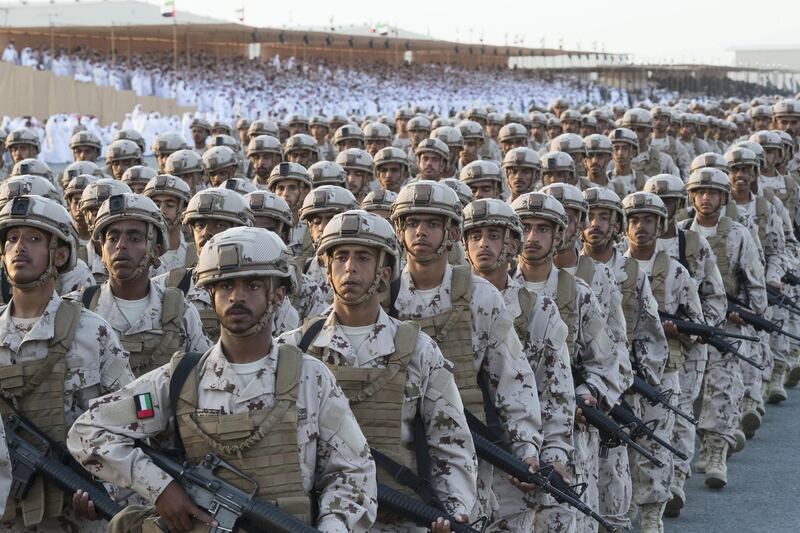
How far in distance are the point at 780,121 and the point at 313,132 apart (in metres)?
6.91

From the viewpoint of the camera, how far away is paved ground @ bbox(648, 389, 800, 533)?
9312 mm

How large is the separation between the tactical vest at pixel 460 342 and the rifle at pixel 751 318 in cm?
539

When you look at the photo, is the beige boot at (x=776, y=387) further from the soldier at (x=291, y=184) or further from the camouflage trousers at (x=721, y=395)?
the soldier at (x=291, y=184)

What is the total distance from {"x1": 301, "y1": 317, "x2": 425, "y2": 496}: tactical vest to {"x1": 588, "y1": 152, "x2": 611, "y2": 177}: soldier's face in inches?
396

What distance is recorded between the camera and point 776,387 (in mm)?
13609

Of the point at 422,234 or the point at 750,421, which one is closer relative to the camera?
the point at 422,234

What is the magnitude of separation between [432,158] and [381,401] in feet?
31.3

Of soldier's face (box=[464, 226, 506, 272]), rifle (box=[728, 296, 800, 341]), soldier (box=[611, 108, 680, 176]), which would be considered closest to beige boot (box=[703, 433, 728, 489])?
rifle (box=[728, 296, 800, 341])

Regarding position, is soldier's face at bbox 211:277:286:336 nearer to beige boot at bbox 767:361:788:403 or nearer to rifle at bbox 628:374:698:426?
rifle at bbox 628:374:698:426

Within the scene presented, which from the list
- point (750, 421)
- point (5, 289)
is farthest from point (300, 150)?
point (5, 289)

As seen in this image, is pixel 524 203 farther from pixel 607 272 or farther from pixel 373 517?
pixel 373 517

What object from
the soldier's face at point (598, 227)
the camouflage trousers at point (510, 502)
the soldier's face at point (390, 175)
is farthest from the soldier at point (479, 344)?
the soldier's face at point (390, 175)

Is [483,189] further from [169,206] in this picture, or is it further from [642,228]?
[169,206]

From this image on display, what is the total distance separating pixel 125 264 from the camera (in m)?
6.43
